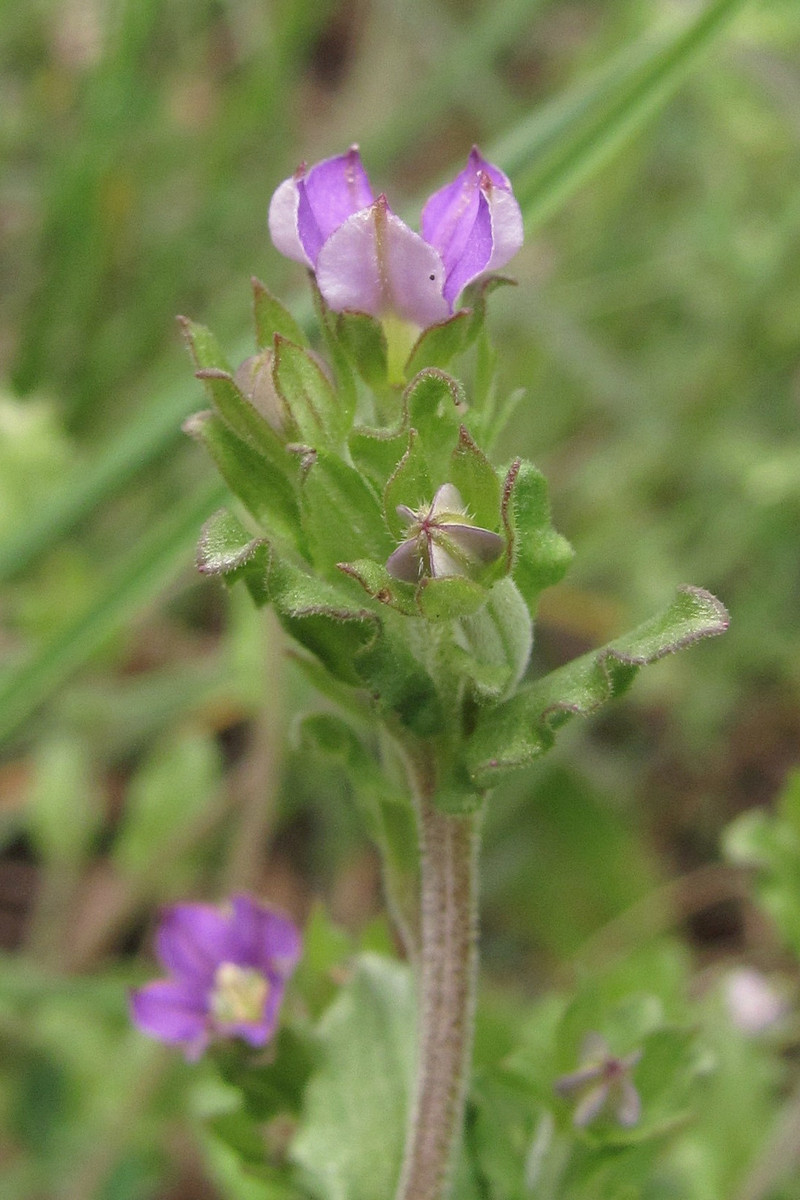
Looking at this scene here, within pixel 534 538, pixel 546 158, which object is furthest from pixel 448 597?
pixel 546 158

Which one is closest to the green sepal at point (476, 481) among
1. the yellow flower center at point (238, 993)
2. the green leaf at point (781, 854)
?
the yellow flower center at point (238, 993)

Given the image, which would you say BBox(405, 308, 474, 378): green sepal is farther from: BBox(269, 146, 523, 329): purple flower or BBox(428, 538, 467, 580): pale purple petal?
BBox(428, 538, 467, 580): pale purple petal

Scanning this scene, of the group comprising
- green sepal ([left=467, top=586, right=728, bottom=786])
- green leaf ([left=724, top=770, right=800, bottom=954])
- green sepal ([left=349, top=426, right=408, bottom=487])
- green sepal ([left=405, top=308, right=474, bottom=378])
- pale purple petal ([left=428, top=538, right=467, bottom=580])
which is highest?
green sepal ([left=405, top=308, right=474, bottom=378])

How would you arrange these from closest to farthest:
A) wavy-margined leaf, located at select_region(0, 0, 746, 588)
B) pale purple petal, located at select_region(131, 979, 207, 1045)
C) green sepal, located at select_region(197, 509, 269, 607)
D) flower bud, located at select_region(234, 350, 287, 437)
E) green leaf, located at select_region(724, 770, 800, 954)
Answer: green sepal, located at select_region(197, 509, 269, 607) < flower bud, located at select_region(234, 350, 287, 437) < pale purple petal, located at select_region(131, 979, 207, 1045) < green leaf, located at select_region(724, 770, 800, 954) < wavy-margined leaf, located at select_region(0, 0, 746, 588)

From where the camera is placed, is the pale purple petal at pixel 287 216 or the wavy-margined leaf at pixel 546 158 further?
the wavy-margined leaf at pixel 546 158

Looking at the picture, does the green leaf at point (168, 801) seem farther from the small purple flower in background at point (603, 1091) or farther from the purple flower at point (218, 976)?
the small purple flower in background at point (603, 1091)

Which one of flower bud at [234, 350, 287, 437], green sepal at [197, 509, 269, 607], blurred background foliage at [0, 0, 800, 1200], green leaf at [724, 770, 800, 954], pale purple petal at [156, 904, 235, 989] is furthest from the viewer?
blurred background foliage at [0, 0, 800, 1200]

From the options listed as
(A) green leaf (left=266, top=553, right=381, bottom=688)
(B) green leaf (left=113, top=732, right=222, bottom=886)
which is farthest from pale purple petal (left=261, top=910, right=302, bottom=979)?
(B) green leaf (left=113, top=732, right=222, bottom=886)
